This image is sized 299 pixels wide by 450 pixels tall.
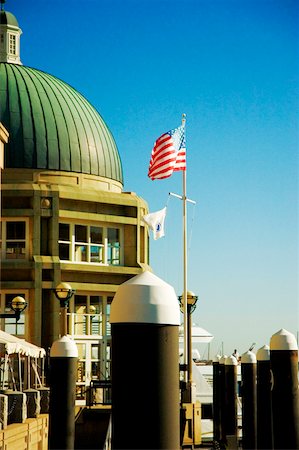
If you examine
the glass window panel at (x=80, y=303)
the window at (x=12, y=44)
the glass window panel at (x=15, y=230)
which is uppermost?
the window at (x=12, y=44)

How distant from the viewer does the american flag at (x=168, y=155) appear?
30.2 meters

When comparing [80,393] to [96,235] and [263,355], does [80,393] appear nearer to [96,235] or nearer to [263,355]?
[96,235]

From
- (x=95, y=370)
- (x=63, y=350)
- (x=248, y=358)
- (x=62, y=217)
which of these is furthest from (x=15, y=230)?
(x=63, y=350)

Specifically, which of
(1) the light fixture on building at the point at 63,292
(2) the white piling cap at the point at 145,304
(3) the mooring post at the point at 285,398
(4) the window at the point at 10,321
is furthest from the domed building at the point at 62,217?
(2) the white piling cap at the point at 145,304

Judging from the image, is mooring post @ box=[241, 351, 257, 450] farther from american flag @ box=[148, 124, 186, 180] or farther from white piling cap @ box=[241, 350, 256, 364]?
american flag @ box=[148, 124, 186, 180]

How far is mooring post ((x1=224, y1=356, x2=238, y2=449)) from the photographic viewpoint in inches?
1034

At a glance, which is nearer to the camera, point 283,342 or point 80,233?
point 283,342

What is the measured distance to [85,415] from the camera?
31766 mm

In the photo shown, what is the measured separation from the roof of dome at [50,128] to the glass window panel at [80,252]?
380cm

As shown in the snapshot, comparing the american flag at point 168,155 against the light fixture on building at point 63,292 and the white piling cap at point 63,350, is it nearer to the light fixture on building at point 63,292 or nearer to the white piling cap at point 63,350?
the light fixture on building at point 63,292

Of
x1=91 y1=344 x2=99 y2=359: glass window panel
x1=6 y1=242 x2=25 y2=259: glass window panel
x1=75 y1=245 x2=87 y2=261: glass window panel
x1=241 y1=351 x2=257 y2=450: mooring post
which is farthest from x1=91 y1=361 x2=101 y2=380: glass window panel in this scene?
x1=241 y1=351 x2=257 y2=450: mooring post

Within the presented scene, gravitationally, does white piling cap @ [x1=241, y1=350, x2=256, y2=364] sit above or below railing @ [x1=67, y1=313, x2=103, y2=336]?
below

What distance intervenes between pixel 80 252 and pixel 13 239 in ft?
10.5

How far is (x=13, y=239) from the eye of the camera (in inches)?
1543
